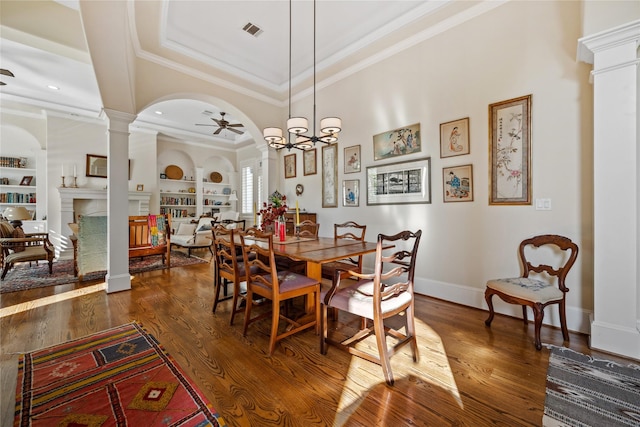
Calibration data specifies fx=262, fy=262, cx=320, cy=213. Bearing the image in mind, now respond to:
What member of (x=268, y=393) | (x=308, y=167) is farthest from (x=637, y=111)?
(x=308, y=167)

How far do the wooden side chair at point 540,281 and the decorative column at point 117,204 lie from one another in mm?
4361

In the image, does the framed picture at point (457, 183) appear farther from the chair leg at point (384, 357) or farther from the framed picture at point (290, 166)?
the framed picture at point (290, 166)

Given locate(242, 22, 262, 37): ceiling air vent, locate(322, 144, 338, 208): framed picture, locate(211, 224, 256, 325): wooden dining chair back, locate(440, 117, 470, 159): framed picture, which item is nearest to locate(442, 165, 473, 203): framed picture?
locate(440, 117, 470, 159): framed picture

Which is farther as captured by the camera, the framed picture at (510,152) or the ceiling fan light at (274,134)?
the ceiling fan light at (274,134)

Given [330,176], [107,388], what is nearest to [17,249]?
[107,388]

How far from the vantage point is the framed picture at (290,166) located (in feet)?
17.2

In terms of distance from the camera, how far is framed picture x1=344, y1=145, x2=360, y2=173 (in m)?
4.09

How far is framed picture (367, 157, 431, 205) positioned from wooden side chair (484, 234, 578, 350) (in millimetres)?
1177

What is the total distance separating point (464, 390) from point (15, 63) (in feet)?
22.4

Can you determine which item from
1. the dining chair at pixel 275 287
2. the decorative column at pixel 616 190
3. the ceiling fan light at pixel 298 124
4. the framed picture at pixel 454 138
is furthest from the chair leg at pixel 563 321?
the ceiling fan light at pixel 298 124

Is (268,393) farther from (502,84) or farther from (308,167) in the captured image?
(308,167)

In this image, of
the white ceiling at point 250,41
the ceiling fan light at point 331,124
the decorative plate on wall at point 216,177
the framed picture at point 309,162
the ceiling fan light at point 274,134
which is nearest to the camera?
the ceiling fan light at point 331,124

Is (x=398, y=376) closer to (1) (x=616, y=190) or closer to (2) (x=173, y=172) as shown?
(1) (x=616, y=190)

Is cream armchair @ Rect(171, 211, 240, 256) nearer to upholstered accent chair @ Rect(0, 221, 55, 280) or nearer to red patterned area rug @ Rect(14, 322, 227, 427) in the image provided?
upholstered accent chair @ Rect(0, 221, 55, 280)
